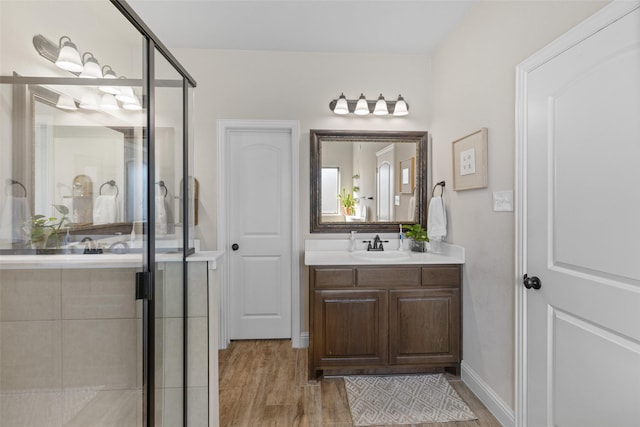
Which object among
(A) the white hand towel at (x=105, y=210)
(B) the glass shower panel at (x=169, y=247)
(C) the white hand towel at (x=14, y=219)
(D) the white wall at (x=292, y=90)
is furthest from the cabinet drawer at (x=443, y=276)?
(C) the white hand towel at (x=14, y=219)

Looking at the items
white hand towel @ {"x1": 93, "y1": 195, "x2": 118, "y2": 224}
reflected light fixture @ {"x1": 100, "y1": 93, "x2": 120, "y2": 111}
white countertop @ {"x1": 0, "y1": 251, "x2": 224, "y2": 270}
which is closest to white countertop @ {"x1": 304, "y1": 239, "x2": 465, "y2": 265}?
white countertop @ {"x1": 0, "y1": 251, "x2": 224, "y2": 270}

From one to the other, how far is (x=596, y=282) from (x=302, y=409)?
5.64ft

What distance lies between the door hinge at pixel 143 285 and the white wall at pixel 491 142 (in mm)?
1832

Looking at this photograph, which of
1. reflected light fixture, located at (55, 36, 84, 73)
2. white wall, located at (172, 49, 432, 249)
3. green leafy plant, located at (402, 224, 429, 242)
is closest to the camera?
reflected light fixture, located at (55, 36, 84, 73)

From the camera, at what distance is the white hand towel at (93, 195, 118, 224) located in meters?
0.98

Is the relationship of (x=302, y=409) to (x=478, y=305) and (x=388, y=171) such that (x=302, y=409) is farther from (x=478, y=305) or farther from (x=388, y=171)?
(x=388, y=171)

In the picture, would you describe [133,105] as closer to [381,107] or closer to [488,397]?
[381,107]

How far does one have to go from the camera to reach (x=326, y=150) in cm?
292

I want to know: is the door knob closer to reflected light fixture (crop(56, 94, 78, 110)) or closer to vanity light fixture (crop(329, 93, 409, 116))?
vanity light fixture (crop(329, 93, 409, 116))

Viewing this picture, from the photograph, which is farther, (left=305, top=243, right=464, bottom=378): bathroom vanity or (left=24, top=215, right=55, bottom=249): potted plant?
(left=305, top=243, right=464, bottom=378): bathroom vanity

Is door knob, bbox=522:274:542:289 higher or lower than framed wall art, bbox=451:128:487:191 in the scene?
lower

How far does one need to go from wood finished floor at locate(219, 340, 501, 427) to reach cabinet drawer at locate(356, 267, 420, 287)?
2.52 ft

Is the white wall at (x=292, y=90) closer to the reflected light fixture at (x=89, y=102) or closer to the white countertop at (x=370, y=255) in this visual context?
the white countertop at (x=370, y=255)

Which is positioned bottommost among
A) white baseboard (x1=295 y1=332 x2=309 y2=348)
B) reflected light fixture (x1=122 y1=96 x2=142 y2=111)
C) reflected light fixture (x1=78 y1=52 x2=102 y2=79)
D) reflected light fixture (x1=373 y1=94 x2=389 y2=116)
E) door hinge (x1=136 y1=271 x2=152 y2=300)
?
white baseboard (x1=295 y1=332 x2=309 y2=348)
